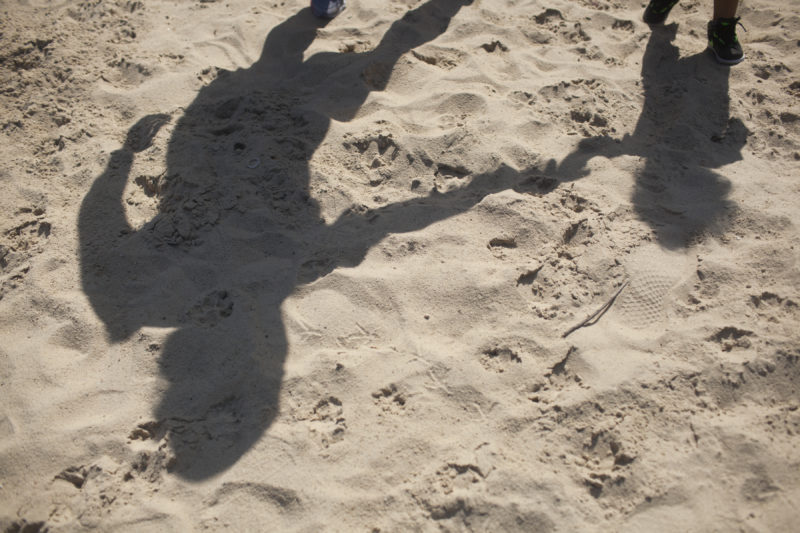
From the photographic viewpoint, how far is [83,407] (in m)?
1.80

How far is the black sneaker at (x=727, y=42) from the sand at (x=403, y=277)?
0.34 ft

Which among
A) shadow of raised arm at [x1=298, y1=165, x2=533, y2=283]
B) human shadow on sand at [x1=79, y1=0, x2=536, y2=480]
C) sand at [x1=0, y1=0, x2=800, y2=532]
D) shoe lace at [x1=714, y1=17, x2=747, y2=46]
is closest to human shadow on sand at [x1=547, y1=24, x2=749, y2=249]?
sand at [x1=0, y1=0, x2=800, y2=532]

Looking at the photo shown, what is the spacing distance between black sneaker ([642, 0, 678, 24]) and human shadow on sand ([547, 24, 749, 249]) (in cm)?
20

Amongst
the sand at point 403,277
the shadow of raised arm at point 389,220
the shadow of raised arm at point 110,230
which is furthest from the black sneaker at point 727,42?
the shadow of raised arm at point 110,230

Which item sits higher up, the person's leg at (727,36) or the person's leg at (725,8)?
the person's leg at (725,8)

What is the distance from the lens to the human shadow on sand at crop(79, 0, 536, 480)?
1.82 metres

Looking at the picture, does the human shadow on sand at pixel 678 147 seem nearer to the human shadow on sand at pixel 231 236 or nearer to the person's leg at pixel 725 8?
the person's leg at pixel 725 8

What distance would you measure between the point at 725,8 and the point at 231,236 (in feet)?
9.88

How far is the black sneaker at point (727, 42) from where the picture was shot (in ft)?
9.36

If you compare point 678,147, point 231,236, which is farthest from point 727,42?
point 231,236

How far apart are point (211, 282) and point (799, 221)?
99.8 inches

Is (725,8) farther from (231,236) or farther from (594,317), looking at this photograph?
(231,236)

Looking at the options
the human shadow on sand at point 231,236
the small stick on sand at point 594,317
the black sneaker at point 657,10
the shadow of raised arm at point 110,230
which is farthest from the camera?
the black sneaker at point 657,10

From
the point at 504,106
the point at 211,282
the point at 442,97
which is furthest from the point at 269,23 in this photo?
the point at 211,282
